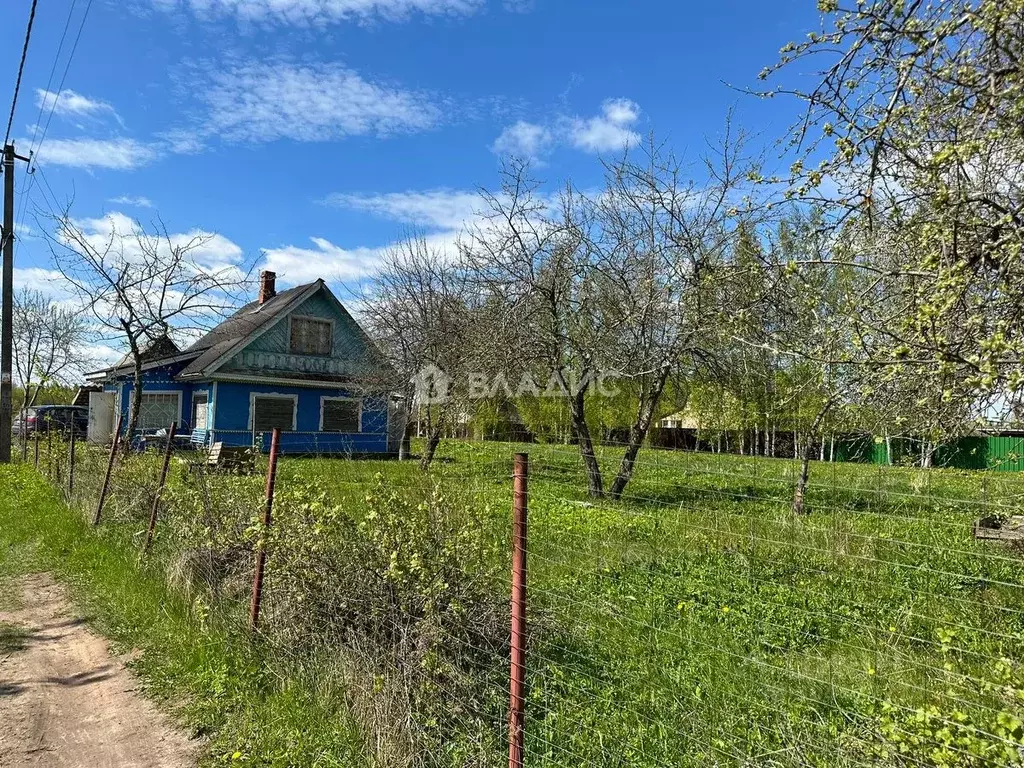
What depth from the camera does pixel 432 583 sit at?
3.63 meters

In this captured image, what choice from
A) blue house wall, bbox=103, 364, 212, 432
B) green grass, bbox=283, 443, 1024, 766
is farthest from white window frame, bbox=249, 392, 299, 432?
green grass, bbox=283, 443, 1024, 766

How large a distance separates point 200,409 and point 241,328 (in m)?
3.24

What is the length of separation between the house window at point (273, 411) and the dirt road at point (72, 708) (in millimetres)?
17590

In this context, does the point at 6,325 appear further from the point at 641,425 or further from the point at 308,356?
the point at 641,425

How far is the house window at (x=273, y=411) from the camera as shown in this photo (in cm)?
2253

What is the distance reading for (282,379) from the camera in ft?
74.8

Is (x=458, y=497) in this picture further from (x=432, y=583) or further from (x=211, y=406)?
(x=211, y=406)

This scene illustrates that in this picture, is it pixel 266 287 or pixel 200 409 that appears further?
pixel 266 287

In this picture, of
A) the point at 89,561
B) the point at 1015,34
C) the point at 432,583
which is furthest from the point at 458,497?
the point at 89,561

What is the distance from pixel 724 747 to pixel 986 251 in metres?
2.52

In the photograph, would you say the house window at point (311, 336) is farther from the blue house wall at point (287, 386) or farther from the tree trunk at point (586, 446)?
the tree trunk at point (586, 446)
